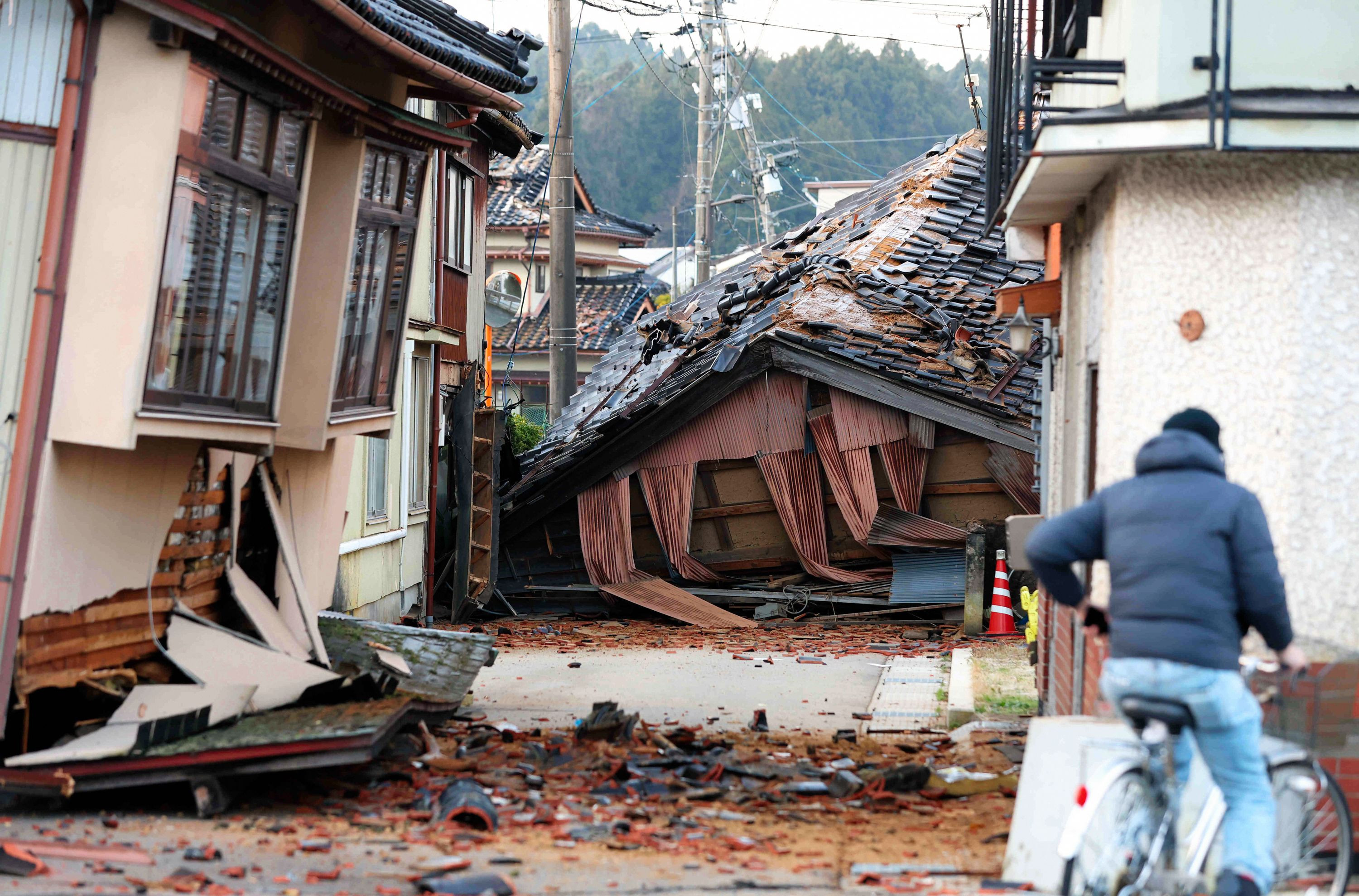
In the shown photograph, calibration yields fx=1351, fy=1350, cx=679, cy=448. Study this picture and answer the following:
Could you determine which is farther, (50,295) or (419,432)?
(419,432)

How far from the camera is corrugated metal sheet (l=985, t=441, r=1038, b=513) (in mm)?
16141

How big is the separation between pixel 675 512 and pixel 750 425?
1.45m

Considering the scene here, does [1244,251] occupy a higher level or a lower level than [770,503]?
higher

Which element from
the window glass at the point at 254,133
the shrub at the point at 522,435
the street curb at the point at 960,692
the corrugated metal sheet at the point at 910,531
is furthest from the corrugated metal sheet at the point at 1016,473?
the shrub at the point at 522,435

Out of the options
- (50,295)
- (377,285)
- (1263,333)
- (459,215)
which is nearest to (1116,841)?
(1263,333)

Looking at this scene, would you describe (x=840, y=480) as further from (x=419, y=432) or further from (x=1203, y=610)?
(x=1203, y=610)

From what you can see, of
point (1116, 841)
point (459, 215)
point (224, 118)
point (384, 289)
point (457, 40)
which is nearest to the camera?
point (1116, 841)

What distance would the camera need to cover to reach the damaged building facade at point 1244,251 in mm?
5645

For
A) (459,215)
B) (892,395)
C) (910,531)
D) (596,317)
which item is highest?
(596,317)

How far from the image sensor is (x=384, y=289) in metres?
9.44

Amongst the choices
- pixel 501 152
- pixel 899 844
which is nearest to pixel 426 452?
pixel 501 152

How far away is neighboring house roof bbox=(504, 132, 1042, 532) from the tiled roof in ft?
21.4

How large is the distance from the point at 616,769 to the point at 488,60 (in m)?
5.10

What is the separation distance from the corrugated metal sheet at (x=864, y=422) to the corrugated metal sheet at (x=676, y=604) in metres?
2.51
